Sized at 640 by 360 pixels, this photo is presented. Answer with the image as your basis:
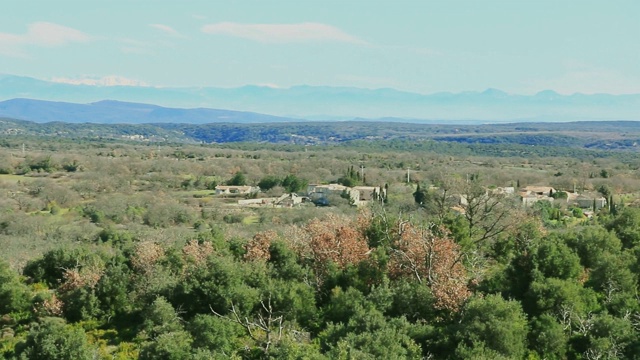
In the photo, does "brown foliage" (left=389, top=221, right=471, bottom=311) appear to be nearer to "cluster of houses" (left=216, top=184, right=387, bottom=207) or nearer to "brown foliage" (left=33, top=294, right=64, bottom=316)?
"brown foliage" (left=33, top=294, right=64, bottom=316)

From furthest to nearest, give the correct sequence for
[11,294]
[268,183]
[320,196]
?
1. [268,183]
2. [320,196]
3. [11,294]

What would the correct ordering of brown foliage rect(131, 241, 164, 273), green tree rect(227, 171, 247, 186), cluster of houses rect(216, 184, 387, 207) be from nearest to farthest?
brown foliage rect(131, 241, 164, 273) < cluster of houses rect(216, 184, 387, 207) < green tree rect(227, 171, 247, 186)

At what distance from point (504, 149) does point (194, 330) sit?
120 m

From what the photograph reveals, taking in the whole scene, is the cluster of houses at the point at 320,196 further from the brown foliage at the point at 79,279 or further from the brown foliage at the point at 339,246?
the brown foliage at the point at 79,279

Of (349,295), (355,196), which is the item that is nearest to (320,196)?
(355,196)

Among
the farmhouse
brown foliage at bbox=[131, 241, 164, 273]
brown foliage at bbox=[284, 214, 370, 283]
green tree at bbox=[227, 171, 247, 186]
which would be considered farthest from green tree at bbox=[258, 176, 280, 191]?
brown foliage at bbox=[284, 214, 370, 283]

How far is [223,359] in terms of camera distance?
1400 centimetres

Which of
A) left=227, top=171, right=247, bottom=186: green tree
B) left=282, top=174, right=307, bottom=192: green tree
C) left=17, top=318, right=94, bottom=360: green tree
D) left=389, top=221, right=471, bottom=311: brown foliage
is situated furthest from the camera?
left=227, top=171, right=247, bottom=186: green tree

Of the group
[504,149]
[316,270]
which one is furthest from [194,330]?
[504,149]

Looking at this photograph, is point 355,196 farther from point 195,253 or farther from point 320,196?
point 195,253

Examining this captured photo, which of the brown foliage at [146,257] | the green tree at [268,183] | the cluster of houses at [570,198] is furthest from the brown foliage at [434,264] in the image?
the green tree at [268,183]

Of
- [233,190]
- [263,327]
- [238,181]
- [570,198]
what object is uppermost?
[263,327]

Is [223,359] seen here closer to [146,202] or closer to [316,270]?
[316,270]

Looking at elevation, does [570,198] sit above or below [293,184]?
above
